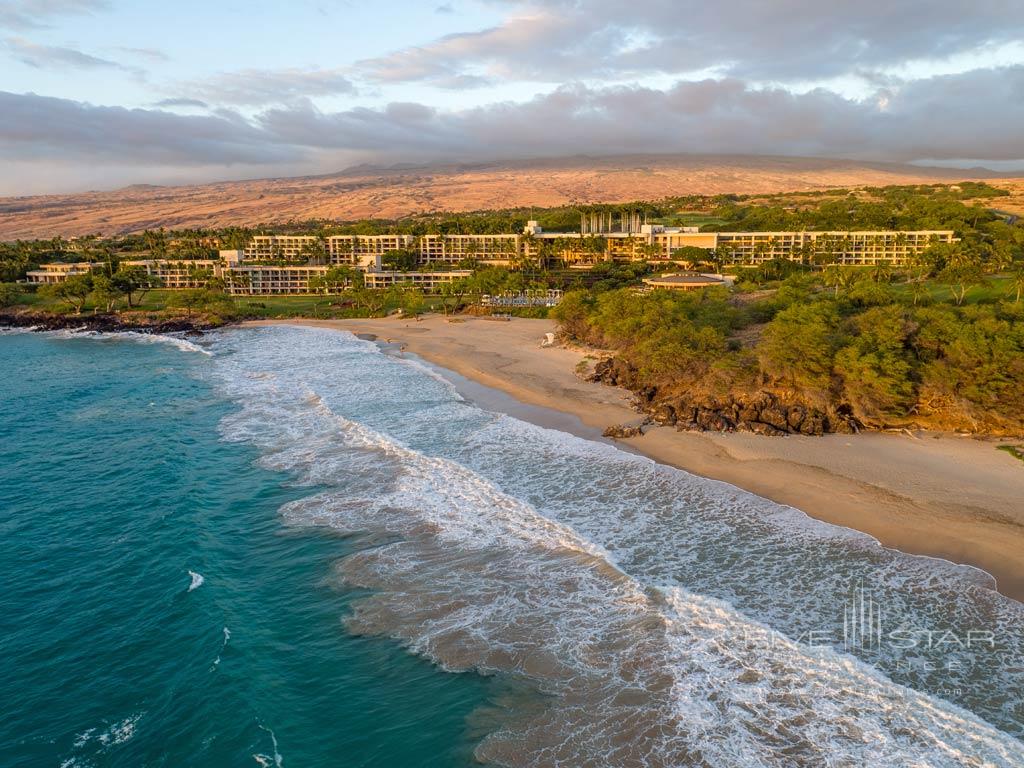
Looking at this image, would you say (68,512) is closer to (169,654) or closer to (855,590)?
(169,654)

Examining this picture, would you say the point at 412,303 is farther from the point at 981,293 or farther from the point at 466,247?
the point at 981,293

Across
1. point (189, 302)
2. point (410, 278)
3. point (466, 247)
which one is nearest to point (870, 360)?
point (410, 278)

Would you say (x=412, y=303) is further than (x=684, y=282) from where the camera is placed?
Yes

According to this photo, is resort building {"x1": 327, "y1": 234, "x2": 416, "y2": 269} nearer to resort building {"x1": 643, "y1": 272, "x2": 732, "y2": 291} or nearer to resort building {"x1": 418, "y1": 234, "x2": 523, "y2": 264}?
resort building {"x1": 418, "y1": 234, "x2": 523, "y2": 264}

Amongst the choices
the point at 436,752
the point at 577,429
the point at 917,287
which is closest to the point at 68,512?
the point at 436,752

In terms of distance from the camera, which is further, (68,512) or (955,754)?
(68,512)
